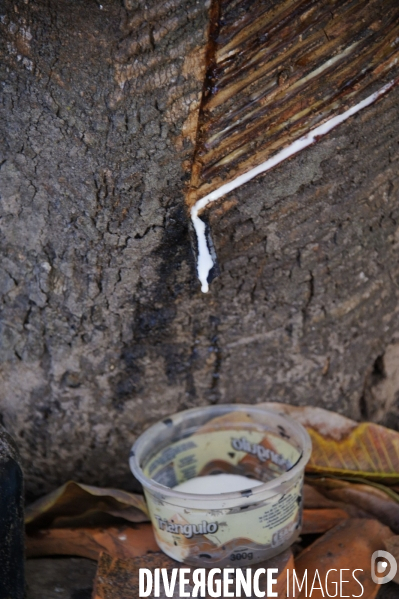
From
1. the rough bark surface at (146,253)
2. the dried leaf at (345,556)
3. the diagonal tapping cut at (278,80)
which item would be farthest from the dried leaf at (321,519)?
the diagonal tapping cut at (278,80)

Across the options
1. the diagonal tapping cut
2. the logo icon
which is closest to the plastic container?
the logo icon

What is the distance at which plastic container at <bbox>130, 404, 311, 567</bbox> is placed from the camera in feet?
4.00

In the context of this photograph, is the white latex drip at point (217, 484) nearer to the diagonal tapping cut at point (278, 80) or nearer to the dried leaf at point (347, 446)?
the dried leaf at point (347, 446)

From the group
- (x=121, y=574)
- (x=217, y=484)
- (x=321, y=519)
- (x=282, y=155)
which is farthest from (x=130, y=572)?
(x=282, y=155)

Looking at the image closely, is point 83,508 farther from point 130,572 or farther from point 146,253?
point 146,253

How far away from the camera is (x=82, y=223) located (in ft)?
4.12

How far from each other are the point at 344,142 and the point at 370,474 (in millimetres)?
720

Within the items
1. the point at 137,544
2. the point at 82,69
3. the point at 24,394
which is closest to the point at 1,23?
the point at 82,69

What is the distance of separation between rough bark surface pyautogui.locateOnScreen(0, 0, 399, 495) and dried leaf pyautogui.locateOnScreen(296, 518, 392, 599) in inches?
12.3

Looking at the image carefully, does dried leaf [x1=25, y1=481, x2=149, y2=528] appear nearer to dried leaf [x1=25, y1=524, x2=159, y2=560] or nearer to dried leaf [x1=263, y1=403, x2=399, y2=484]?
dried leaf [x1=25, y1=524, x2=159, y2=560]

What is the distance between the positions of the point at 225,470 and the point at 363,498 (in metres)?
0.32

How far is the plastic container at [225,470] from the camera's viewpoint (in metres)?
1.22

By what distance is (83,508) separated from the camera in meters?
1.40
